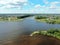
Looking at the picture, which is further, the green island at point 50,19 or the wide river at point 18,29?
the green island at point 50,19

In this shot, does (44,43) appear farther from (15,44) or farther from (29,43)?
(15,44)

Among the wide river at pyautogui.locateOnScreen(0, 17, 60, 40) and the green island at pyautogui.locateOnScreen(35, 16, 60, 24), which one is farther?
the green island at pyautogui.locateOnScreen(35, 16, 60, 24)

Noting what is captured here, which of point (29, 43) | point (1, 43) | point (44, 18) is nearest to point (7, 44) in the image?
point (1, 43)

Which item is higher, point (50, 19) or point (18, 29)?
point (50, 19)

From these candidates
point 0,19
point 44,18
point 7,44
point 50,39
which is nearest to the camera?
point 7,44

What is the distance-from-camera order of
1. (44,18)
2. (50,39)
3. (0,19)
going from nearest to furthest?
1. (50,39)
2. (44,18)
3. (0,19)

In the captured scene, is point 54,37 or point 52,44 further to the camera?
point 54,37

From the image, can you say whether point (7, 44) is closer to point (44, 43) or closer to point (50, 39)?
point (44, 43)

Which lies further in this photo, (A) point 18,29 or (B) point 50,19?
(B) point 50,19

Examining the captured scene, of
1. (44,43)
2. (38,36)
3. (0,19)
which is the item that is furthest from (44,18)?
(44,43)
